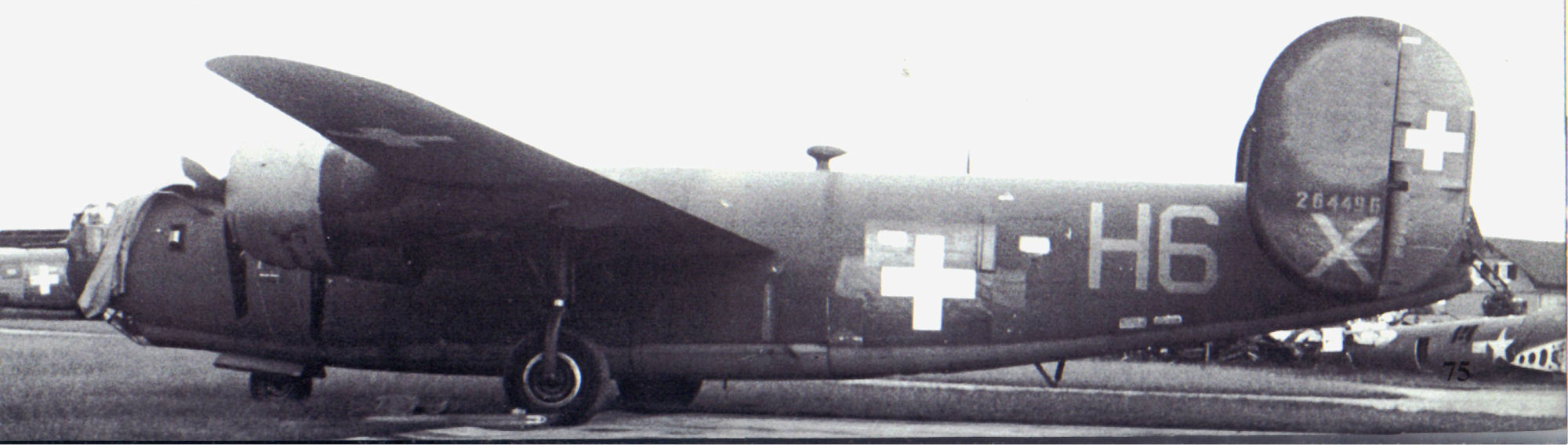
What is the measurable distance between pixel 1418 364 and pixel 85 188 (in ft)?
29.6

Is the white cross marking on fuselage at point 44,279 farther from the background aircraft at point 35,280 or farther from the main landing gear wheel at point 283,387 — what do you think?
the main landing gear wheel at point 283,387

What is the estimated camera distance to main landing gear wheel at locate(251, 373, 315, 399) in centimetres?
774

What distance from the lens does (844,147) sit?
275 inches

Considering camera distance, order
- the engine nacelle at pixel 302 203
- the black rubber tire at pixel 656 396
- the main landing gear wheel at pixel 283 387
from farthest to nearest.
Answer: the main landing gear wheel at pixel 283 387, the black rubber tire at pixel 656 396, the engine nacelle at pixel 302 203

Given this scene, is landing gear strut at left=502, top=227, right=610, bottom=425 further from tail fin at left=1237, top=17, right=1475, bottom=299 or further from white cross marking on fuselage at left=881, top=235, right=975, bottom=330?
tail fin at left=1237, top=17, right=1475, bottom=299

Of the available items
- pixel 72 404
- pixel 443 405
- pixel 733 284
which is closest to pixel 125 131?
pixel 72 404

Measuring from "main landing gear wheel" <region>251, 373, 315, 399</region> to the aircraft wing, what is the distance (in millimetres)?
2379

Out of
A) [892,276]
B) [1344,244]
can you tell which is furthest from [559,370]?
[1344,244]

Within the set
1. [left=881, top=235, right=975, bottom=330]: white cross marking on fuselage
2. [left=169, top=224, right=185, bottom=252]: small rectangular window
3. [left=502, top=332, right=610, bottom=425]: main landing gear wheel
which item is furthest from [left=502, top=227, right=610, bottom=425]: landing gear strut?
[left=169, top=224, right=185, bottom=252]: small rectangular window

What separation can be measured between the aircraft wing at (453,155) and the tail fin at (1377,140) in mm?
2988

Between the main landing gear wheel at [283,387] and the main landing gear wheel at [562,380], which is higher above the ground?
the main landing gear wheel at [562,380]

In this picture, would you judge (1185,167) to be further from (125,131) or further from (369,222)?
(125,131)

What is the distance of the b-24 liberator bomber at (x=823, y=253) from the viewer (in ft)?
20.6

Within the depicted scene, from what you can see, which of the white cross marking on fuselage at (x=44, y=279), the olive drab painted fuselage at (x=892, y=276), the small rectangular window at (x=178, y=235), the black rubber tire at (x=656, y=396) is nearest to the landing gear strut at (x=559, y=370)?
the olive drab painted fuselage at (x=892, y=276)
